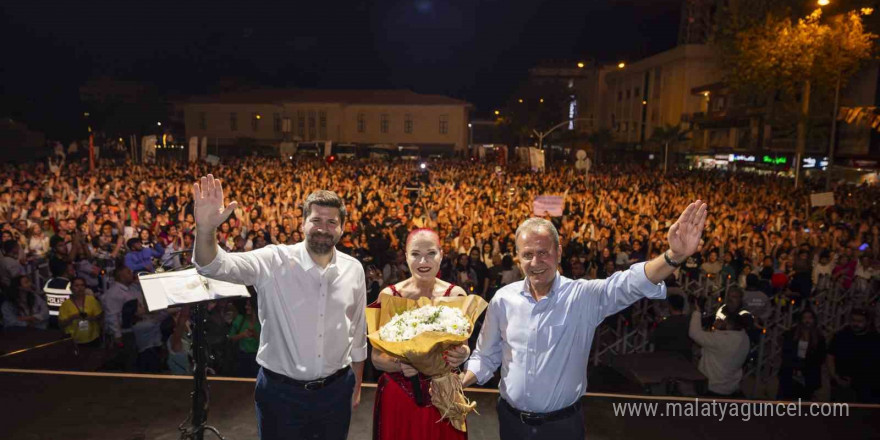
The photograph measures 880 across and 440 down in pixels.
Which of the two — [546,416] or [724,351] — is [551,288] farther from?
[724,351]

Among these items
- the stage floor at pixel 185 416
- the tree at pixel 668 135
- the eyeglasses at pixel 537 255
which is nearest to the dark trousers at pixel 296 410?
the stage floor at pixel 185 416

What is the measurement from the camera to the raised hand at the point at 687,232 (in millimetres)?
2910

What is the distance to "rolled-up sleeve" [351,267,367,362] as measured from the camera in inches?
144

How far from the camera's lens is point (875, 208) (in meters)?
16.6

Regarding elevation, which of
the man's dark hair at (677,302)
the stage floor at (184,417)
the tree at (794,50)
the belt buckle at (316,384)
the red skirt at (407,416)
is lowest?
the stage floor at (184,417)

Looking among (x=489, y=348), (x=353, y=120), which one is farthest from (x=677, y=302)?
(x=353, y=120)

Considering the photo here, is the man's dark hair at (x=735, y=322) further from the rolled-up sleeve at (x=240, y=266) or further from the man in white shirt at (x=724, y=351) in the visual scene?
the rolled-up sleeve at (x=240, y=266)

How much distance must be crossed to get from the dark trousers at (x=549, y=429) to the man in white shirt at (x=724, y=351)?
3687 mm

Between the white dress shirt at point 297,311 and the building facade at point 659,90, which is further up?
the building facade at point 659,90

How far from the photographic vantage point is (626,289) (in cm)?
309

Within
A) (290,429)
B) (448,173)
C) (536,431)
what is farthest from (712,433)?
(448,173)

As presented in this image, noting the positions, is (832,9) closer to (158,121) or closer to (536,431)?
(536,431)

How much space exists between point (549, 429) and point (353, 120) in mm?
52982

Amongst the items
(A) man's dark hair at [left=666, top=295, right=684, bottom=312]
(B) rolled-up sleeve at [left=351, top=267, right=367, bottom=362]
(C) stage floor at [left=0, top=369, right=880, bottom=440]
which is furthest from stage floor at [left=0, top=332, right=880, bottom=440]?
(A) man's dark hair at [left=666, top=295, right=684, bottom=312]
